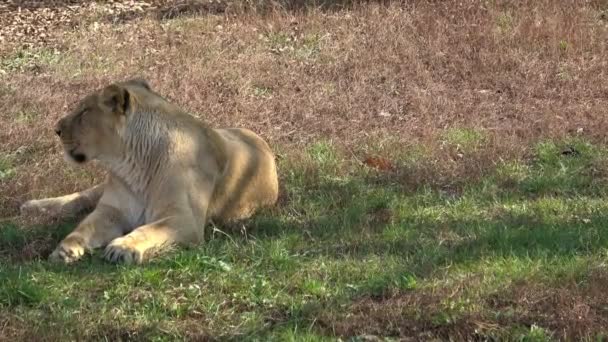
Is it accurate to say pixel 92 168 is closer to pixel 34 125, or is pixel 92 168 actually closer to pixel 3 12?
pixel 34 125

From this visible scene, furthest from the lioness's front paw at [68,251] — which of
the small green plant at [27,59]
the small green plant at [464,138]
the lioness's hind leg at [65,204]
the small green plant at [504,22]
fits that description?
the small green plant at [504,22]

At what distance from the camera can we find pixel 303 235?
6055 millimetres

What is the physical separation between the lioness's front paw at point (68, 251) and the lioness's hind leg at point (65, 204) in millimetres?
733

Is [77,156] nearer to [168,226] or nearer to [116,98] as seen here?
[116,98]

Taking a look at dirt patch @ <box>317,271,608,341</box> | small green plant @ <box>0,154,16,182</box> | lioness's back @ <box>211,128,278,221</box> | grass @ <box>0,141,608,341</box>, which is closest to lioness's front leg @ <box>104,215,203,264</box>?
grass @ <box>0,141,608,341</box>

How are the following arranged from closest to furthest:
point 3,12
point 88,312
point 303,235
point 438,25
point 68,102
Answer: point 88,312 < point 303,235 < point 68,102 < point 438,25 < point 3,12

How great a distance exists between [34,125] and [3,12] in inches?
230

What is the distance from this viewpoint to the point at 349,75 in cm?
1019

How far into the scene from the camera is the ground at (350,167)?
4.75 meters

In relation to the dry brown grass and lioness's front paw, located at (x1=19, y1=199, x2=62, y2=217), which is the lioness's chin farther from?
the dry brown grass

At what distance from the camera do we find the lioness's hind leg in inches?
253

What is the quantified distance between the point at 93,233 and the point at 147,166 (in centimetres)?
55

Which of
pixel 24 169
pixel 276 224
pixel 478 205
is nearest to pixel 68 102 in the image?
pixel 24 169

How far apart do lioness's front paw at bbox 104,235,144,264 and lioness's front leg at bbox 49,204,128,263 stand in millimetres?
255
